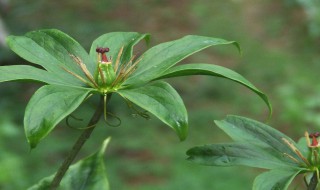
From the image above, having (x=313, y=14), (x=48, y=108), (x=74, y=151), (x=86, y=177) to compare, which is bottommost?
(x=313, y=14)

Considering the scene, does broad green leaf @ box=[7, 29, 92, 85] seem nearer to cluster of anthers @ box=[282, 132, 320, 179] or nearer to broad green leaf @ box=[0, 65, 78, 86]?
broad green leaf @ box=[0, 65, 78, 86]

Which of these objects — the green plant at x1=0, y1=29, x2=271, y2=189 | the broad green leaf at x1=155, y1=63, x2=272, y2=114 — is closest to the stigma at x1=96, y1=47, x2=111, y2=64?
the green plant at x1=0, y1=29, x2=271, y2=189

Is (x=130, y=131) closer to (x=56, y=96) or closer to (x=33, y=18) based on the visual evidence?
(x=33, y=18)

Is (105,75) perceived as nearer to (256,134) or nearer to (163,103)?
(163,103)

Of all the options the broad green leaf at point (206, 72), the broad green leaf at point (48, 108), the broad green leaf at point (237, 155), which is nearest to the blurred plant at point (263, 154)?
the broad green leaf at point (237, 155)

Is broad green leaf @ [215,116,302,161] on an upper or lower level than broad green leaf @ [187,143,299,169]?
upper

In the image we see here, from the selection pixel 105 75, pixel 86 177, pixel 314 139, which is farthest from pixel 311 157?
pixel 86 177
